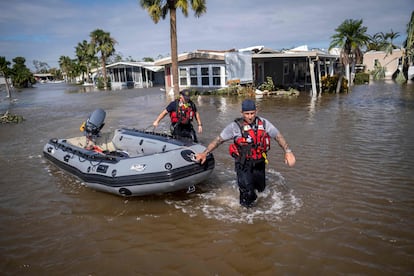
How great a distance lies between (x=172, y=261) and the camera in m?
3.51

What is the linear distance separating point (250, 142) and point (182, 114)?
8.44ft

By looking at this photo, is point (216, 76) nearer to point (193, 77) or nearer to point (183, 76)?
point (193, 77)

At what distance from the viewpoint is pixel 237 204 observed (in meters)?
4.80

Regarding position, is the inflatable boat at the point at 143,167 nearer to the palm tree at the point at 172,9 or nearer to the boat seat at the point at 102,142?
the boat seat at the point at 102,142

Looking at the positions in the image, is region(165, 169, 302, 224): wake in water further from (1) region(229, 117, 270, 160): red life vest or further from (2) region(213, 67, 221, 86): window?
(2) region(213, 67, 221, 86): window

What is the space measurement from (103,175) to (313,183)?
3653mm

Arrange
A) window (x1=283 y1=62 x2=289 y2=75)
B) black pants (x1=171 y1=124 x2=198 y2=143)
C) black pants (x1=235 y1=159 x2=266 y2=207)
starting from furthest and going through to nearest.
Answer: window (x1=283 y1=62 x2=289 y2=75) < black pants (x1=171 y1=124 x2=198 y2=143) < black pants (x1=235 y1=159 x2=266 y2=207)

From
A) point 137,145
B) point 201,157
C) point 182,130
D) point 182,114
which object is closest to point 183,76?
point 182,130

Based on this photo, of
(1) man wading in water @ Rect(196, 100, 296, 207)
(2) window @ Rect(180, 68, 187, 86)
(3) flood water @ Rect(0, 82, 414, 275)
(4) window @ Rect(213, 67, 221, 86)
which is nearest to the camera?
(3) flood water @ Rect(0, 82, 414, 275)

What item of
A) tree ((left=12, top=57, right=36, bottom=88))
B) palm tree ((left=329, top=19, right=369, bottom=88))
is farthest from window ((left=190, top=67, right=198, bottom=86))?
tree ((left=12, top=57, right=36, bottom=88))

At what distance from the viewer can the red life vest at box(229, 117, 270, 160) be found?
398cm

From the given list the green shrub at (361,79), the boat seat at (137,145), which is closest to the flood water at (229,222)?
the boat seat at (137,145)

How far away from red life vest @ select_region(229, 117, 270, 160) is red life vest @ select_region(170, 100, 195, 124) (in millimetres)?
2328

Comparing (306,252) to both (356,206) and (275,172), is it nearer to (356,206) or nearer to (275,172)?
(356,206)
